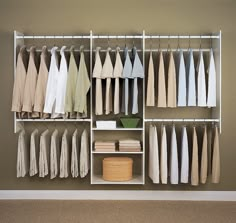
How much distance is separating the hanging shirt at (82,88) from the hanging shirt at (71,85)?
6cm

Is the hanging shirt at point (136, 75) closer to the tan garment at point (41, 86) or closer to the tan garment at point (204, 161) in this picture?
the tan garment at point (204, 161)

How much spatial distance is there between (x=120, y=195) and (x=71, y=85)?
1538 millimetres

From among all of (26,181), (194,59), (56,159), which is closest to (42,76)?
(56,159)

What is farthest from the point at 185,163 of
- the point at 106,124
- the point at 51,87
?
the point at 51,87

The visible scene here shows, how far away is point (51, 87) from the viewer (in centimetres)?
496

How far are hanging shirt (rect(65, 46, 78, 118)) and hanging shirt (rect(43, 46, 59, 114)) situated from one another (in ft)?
0.53

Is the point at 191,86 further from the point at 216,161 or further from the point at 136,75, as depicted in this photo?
the point at 216,161

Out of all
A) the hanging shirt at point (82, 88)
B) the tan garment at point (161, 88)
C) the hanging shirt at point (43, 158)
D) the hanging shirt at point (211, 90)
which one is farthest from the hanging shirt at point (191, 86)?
the hanging shirt at point (43, 158)
